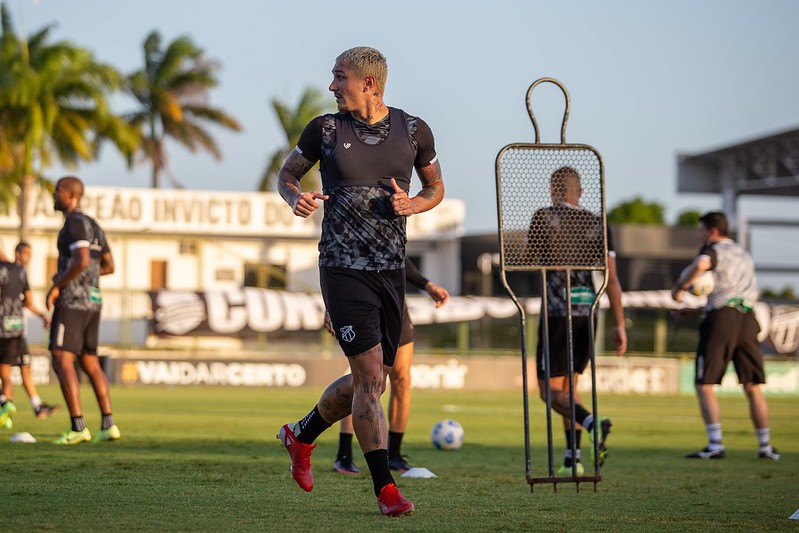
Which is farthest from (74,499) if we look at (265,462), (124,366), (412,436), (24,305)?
(124,366)

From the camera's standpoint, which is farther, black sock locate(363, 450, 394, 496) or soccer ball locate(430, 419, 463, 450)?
soccer ball locate(430, 419, 463, 450)

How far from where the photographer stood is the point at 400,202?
6012mm

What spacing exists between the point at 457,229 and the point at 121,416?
32.4 meters

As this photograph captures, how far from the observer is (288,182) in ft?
20.7

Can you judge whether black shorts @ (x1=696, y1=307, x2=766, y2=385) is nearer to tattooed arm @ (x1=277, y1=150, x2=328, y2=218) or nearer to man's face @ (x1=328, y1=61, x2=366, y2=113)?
tattooed arm @ (x1=277, y1=150, x2=328, y2=218)

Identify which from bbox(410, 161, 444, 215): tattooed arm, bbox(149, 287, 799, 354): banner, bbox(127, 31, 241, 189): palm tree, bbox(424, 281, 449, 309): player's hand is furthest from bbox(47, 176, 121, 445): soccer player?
bbox(127, 31, 241, 189): palm tree

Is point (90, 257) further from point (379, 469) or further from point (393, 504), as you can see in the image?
point (393, 504)

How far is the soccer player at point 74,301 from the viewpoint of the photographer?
389 inches

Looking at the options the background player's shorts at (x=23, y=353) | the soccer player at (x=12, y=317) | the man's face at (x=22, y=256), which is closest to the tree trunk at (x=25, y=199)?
the man's face at (x=22, y=256)

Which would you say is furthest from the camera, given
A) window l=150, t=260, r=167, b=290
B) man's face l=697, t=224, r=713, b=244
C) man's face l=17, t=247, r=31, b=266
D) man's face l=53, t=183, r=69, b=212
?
window l=150, t=260, r=167, b=290

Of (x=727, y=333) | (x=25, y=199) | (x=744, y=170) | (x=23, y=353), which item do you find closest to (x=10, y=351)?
(x=23, y=353)

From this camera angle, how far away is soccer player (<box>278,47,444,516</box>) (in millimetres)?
6055

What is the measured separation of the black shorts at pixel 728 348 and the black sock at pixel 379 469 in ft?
18.8

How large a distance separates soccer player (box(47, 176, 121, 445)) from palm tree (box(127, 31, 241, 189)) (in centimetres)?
4025
